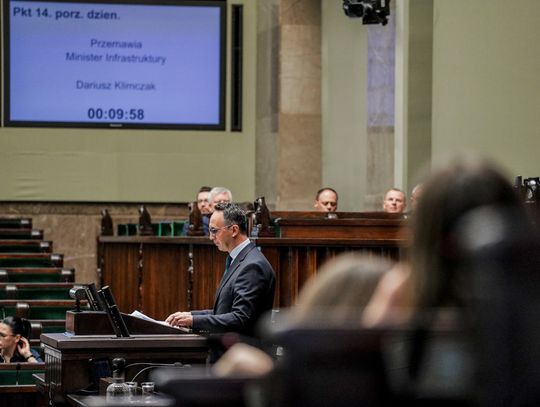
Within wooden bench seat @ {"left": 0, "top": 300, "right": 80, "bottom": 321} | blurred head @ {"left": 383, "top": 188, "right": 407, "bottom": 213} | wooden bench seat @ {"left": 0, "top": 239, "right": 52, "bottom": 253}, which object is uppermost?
blurred head @ {"left": 383, "top": 188, "right": 407, "bottom": 213}

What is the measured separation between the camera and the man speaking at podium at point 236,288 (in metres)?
7.00

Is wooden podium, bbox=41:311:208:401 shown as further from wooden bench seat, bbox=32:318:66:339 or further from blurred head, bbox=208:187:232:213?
A: blurred head, bbox=208:187:232:213

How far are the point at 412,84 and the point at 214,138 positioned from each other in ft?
16.0

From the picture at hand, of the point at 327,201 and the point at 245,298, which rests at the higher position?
the point at 327,201

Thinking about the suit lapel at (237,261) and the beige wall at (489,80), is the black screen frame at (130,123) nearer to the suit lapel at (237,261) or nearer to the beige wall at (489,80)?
the beige wall at (489,80)

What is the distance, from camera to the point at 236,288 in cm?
709

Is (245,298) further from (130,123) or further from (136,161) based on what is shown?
(136,161)

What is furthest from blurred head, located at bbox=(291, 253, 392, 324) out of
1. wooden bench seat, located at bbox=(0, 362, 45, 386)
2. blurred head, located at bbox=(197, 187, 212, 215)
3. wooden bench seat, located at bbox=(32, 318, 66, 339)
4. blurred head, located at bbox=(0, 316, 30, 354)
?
blurred head, located at bbox=(197, 187, 212, 215)

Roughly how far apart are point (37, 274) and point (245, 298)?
6.26 meters

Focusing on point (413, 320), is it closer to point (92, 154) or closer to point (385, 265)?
point (385, 265)

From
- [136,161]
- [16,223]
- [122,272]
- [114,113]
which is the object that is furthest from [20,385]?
[136,161]

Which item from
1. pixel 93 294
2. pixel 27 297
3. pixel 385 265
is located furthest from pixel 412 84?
pixel 385 265

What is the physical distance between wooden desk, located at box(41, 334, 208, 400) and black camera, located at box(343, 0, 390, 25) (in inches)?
255

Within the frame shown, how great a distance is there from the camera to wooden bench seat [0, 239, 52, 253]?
14852 millimetres
